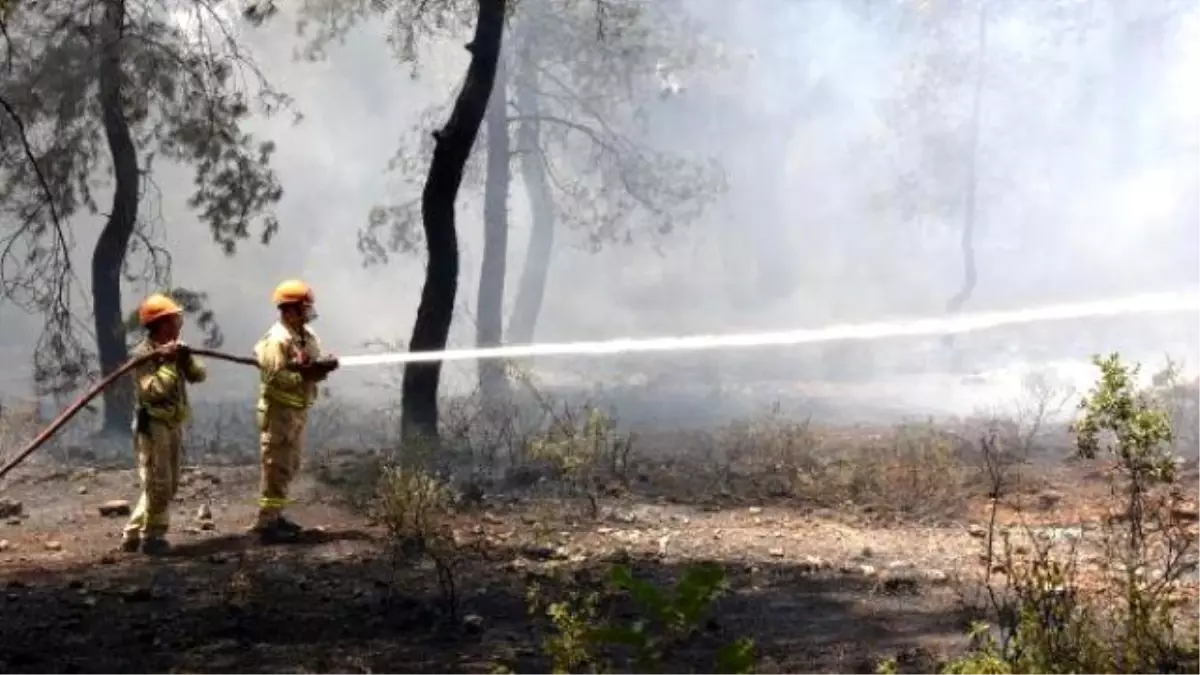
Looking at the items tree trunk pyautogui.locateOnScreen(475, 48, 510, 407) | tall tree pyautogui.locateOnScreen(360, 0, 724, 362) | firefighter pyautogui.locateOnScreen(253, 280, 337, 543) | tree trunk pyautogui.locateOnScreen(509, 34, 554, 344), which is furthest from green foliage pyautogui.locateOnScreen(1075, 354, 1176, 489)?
tree trunk pyautogui.locateOnScreen(509, 34, 554, 344)

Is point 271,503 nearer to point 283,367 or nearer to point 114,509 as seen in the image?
point 283,367

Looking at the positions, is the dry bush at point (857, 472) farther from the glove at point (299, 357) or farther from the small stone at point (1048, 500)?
the glove at point (299, 357)

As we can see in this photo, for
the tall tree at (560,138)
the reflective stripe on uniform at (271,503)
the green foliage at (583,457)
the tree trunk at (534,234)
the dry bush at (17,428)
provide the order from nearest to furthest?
the reflective stripe on uniform at (271,503)
the green foliage at (583,457)
the dry bush at (17,428)
the tall tree at (560,138)
the tree trunk at (534,234)

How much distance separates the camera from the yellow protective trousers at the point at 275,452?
6.91 meters

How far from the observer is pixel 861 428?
47.0 feet

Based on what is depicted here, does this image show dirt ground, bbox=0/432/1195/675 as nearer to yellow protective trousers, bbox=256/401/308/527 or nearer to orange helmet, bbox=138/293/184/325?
yellow protective trousers, bbox=256/401/308/527

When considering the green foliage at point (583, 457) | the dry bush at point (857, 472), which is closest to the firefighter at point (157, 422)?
the green foliage at point (583, 457)

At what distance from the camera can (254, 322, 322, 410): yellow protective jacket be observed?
22.3 feet

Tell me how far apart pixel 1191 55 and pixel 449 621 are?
37467 mm

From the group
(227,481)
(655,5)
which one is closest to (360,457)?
(227,481)

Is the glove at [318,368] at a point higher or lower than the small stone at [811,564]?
higher

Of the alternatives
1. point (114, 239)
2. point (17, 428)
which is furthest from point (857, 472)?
point (17, 428)

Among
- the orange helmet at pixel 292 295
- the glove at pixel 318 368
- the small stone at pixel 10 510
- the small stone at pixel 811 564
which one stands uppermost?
the orange helmet at pixel 292 295

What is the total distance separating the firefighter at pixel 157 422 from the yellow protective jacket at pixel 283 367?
1.25 feet
